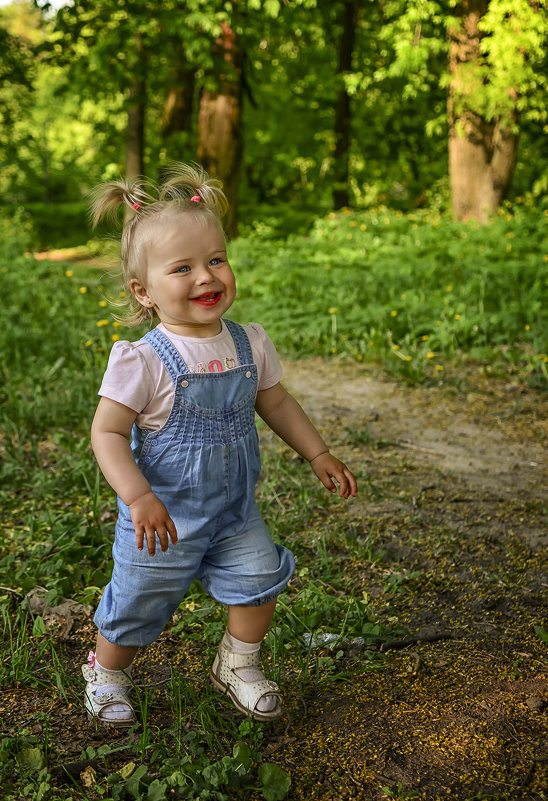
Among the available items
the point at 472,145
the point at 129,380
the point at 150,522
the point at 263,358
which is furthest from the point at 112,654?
the point at 472,145

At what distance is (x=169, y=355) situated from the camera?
2.08 meters

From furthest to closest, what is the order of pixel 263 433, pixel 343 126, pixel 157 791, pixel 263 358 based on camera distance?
pixel 343 126 → pixel 263 433 → pixel 263 358 → pixel 157 791

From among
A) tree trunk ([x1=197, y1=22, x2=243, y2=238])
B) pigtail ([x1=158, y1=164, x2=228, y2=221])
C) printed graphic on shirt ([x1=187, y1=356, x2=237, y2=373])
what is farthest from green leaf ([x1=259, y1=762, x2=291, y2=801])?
tree trunk ([x1=197, y1=22, x2=243, y2=238])

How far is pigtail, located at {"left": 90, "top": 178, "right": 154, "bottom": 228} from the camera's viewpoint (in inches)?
Result: 85.9

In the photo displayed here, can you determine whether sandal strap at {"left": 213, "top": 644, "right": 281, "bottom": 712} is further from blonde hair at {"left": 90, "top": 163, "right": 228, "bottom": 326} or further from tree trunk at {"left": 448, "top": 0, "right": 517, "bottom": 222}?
tree trunk at {"left": 448, "top": 0, "right": 517, "bottom": 222}

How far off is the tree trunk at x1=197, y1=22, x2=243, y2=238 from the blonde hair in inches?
326

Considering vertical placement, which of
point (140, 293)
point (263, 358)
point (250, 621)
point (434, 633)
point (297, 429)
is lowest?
point (434, 633)

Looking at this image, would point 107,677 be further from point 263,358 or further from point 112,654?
point 263,358

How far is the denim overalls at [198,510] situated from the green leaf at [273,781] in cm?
41

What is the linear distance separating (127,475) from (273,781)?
2.60ft

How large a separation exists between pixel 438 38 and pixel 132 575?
11425 millimetres

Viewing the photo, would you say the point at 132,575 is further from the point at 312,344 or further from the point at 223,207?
the point at 312,344


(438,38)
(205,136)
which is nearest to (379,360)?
(205,136)

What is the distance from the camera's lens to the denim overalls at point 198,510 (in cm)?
207
